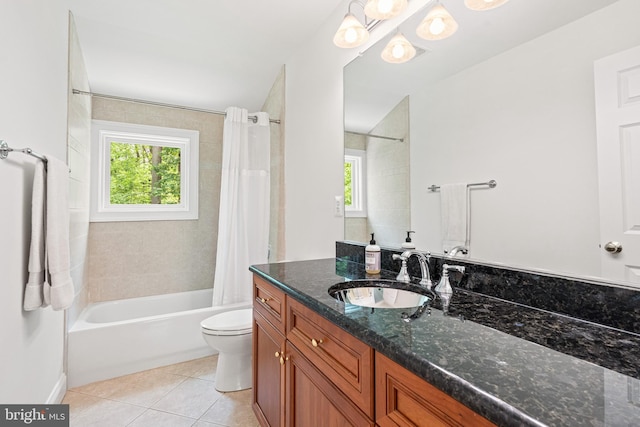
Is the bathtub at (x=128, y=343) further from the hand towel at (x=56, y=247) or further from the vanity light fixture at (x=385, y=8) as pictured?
the vanity light fixture at (x=385, y=8)

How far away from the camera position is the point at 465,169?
45.4 inches

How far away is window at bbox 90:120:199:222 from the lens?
274 centimetres

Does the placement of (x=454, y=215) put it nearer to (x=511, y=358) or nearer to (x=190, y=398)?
(x=511, y=358)

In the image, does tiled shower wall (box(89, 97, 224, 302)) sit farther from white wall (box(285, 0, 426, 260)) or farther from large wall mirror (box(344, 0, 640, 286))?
large wall mirror (box(344, 0, 640, 286))

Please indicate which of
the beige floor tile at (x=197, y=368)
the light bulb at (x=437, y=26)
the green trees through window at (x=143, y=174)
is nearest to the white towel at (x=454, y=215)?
the light bulb at (x=437, y=26)

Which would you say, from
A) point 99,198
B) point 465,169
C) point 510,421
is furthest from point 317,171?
point 99,198

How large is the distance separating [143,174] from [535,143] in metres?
3.21

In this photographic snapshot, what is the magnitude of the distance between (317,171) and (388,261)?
95 centimetres

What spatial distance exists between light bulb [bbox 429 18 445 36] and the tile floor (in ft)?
7.00

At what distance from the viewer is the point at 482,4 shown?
3.61 feet

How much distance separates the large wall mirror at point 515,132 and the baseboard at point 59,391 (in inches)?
79.4

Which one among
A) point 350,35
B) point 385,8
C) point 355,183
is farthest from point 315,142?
point 385,8

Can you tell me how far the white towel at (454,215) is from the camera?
1.15 metres

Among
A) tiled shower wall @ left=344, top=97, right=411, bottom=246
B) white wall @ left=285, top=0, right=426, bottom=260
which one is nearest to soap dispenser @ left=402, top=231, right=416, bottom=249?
tiled shower wall @ left=344, top=97, right=411, bottom=246
